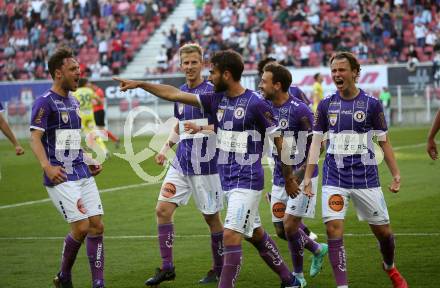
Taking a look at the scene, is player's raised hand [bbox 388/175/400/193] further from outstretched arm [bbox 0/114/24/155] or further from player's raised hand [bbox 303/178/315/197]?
outstretched arm [bbox 0/114/24/155]

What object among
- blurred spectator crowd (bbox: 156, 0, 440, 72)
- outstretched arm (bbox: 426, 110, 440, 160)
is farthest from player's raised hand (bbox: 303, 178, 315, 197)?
→ blurred spectator crowd (bbox: 156, 0, 440, 72)

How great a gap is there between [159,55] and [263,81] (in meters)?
32.8

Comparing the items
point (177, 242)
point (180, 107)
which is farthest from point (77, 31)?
point (180, 107)

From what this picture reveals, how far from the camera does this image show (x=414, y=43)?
37000 millimetres

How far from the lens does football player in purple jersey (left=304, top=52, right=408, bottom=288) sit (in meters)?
8.68

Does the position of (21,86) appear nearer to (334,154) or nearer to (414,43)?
(414,43)

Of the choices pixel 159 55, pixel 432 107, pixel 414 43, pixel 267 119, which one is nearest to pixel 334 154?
pixel 267 119

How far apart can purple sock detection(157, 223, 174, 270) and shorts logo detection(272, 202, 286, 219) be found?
115 centimetres

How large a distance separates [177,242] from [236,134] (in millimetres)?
4206

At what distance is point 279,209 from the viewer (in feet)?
32.8

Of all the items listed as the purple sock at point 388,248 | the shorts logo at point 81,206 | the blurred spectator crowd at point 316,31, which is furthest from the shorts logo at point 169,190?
the blurred spectator crowd at point 316,31

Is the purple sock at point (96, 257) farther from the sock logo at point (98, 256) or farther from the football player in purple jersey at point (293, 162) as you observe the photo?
the football player in purple jersey at point (293, 162)

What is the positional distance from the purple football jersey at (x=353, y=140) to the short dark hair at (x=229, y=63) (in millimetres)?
1044

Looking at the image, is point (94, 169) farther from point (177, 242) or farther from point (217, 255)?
point (177, 242)
